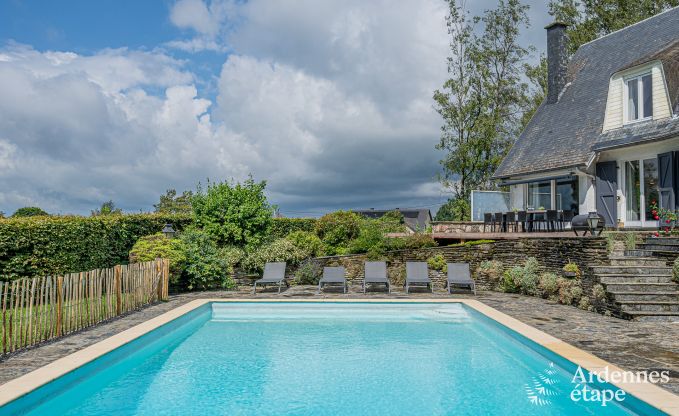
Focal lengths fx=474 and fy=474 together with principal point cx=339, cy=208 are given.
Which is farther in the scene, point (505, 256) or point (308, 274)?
point (308, 274)

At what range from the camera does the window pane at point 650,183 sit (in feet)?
50.8

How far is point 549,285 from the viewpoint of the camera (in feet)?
40.5

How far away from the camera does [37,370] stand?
6.09 metres

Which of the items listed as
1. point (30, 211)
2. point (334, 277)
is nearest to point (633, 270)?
point (334, 277)

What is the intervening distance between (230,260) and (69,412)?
34.2 ft

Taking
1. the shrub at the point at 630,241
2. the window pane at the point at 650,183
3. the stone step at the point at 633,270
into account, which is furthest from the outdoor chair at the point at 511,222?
the stone step at the point at 633,270

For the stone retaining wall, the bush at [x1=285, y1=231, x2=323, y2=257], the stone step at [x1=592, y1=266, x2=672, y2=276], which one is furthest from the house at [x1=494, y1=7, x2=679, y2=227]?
the bush at [x1=285, y1=231, x2=323, y2=257]

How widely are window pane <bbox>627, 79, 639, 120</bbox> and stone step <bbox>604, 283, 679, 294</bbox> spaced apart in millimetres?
8139

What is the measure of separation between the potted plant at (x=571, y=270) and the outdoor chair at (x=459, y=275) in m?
2.69

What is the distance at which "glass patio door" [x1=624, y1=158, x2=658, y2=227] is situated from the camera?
15.5m

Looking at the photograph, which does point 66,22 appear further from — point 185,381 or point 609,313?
point 609,313

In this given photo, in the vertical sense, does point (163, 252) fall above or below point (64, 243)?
below

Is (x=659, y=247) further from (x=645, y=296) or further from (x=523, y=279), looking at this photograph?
(x=523, y=279)

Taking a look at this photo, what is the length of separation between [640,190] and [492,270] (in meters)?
6.00
